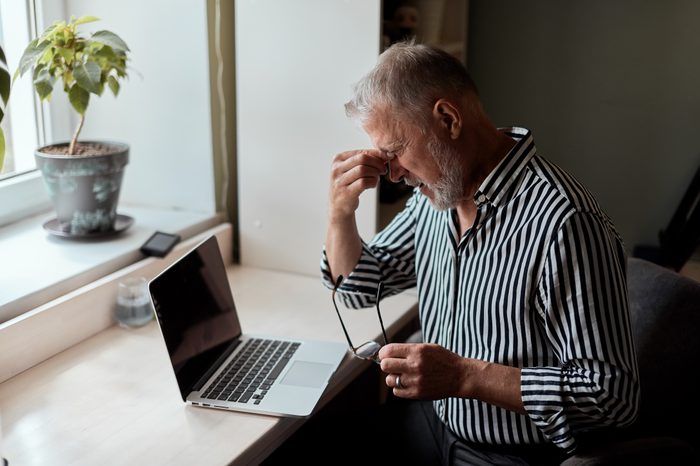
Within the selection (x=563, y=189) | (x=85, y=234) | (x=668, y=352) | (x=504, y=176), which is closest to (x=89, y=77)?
(x=85, y=234)

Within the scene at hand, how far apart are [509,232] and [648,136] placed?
1.27 m

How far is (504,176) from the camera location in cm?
138

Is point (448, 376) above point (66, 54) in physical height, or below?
below

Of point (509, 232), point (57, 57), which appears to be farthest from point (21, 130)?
point (509, 232)

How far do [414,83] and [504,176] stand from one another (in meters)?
0.23

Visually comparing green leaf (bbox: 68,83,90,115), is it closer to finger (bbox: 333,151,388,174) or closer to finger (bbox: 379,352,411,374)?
finger (bbox: 333,151,388,174)

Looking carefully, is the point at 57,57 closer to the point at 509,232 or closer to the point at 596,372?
the point at 509,232

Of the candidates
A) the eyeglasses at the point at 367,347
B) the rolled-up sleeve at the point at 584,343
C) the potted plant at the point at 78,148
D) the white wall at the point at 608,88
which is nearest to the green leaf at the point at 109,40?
the potted plant at the point at 78,148

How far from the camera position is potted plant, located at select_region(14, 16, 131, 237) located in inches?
68.2

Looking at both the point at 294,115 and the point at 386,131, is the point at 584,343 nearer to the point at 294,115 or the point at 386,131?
the point at 386,131

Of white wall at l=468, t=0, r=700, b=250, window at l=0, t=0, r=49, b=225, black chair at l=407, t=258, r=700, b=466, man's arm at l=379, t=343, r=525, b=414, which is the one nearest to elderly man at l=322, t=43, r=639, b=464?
man's arm at l=379, t=343, r=525, b=414

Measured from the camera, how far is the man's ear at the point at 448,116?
4.43 feet

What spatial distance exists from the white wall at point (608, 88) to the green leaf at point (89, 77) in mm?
1325

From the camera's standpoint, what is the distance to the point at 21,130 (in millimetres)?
2025
